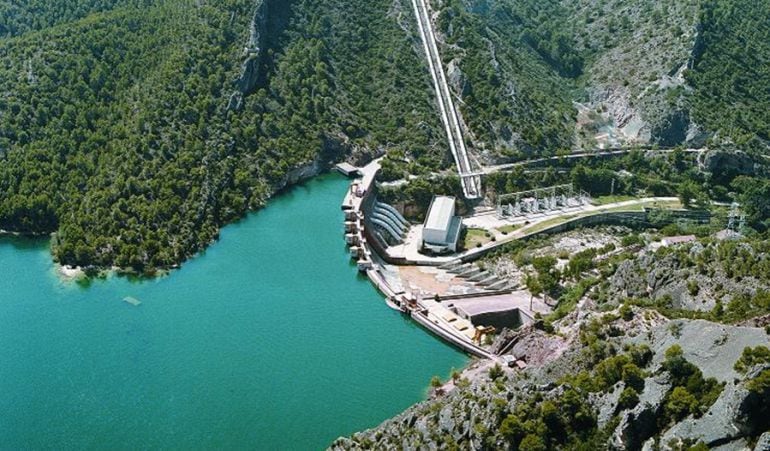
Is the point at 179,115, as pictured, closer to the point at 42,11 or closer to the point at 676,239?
the point at 42,11

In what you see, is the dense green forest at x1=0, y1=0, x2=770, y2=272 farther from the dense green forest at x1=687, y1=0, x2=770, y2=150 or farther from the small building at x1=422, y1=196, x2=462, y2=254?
the small building at x1=422, y1=196, x2=462, y2=254

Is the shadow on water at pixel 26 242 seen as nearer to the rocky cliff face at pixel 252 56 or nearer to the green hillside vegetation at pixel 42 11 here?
the rocky cliff face at pixel 252 56

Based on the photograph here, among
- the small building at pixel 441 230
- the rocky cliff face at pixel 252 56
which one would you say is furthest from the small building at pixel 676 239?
the rocky cliff face at pixel 252 56

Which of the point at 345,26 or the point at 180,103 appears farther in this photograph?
the point at 345,26

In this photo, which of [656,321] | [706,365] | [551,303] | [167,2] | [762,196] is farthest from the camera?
[167,2]

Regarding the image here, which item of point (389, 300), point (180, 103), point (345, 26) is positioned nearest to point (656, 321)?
point (389, 300)

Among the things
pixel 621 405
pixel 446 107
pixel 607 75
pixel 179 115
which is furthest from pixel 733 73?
pixel 621 405

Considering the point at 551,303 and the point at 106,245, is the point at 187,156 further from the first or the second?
the point at 551,303
